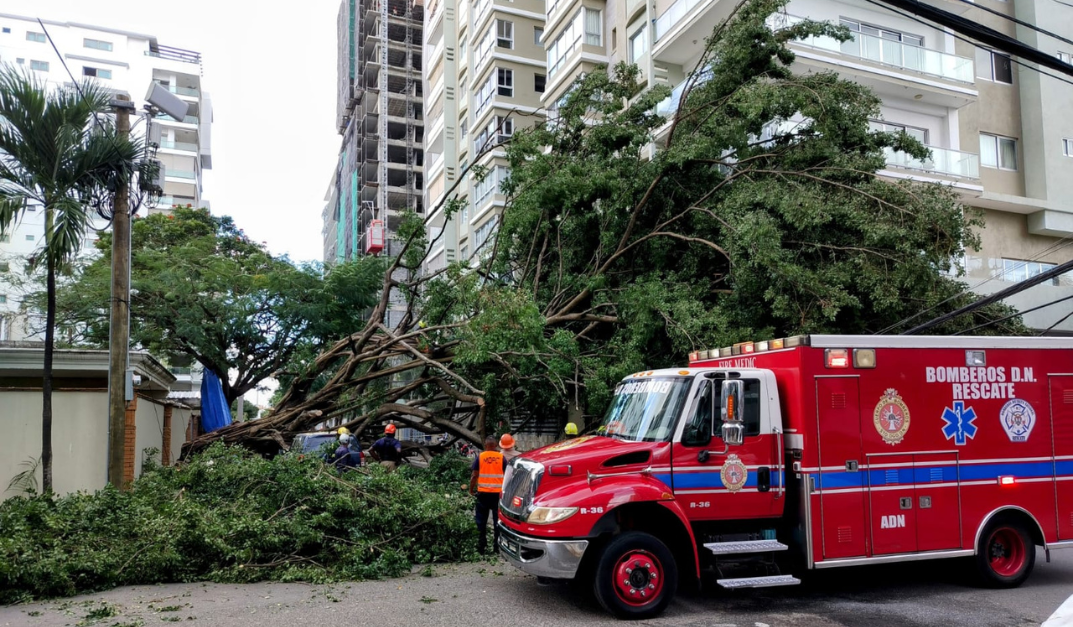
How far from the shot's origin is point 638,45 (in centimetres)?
2630

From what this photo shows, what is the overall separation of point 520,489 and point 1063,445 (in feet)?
20.1

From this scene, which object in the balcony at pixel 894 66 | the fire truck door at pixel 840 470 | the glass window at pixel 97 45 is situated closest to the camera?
the fire truck door at pixel 840 470

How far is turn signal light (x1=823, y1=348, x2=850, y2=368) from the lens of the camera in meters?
8.24

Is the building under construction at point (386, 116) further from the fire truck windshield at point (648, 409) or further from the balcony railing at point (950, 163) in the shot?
the fire truck windshield at point (648, 409)

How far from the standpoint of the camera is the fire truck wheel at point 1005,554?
8.65m

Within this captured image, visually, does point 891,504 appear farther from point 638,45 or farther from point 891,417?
point 638,45

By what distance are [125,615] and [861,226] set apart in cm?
1206

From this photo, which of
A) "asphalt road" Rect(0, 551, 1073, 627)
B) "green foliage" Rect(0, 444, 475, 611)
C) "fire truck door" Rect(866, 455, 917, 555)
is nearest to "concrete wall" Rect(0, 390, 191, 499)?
"green foliage" Rect(0, 444, 475, 611)

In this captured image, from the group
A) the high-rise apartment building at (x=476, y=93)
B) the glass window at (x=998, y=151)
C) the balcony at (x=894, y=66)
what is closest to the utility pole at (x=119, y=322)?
the balcony at (x=894, y=66)

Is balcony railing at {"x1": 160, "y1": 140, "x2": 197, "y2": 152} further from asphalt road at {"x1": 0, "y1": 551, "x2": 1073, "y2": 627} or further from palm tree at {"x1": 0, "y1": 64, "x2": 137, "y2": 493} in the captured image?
asphalt road at {"x1": 0, "y1": 551, "x2": 1073, "y2": 627}

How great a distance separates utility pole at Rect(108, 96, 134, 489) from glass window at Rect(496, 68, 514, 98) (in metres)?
28.4

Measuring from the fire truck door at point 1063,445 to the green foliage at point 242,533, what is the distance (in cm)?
693

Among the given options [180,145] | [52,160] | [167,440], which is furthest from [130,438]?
[180,145]

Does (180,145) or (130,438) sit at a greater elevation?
(180,145)
